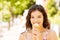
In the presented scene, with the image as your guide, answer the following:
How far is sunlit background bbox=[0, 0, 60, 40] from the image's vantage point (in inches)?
49.3

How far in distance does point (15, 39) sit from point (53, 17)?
31 cm

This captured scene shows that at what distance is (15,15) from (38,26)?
0.27 metres

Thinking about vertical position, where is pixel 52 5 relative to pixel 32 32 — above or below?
above

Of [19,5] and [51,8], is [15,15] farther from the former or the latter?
→ [51,8]

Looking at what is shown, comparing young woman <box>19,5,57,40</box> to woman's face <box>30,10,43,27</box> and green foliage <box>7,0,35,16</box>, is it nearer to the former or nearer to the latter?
woman's face <box>30,10,43,27</box>

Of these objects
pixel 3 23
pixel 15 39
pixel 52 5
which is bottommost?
pixel 15 39

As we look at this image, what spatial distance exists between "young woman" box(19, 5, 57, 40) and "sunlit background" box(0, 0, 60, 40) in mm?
159

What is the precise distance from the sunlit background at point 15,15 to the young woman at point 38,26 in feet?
0.52

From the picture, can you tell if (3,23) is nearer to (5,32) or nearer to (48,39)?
(5,32)

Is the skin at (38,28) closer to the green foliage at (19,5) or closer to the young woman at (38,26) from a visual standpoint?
the young woman at (38,26)

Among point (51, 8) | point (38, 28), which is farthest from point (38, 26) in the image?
point (51, 8)

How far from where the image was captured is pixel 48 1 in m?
1.25

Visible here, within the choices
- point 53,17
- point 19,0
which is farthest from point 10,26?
point 53,17

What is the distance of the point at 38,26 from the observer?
3.49ft
